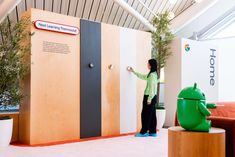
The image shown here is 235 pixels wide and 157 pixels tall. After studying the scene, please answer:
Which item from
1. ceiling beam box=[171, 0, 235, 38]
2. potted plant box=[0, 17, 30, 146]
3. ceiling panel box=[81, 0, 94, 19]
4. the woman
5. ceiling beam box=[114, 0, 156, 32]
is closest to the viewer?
potted plant box=[0, 17, 30, 146]

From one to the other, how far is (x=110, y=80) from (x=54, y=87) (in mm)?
1294

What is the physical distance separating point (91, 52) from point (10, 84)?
1687 mm

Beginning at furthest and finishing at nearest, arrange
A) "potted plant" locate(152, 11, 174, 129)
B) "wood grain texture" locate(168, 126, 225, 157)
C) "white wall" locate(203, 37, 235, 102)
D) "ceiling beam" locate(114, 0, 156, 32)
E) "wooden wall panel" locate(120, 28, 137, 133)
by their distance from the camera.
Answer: "white wall" locate(203, 37, 235, 102), "ceiling beam" locate(114, 0, 156, 32), "potted plant" locate(152, 11, 174, 129), "wooden wall panel" locate(120, 28, 137, 133), "wood grain texture" locate(168, 126, 225, 157)

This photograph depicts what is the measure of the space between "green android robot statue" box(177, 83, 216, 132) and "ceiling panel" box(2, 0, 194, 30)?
20.9 feet

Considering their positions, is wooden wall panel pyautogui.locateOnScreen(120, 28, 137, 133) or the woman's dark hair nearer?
the woman's dark hair

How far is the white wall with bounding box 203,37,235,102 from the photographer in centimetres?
998

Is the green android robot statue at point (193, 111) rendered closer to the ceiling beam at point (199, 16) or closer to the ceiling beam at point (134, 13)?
the ceiling beam at point (134, 13)

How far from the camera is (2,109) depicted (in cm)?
519

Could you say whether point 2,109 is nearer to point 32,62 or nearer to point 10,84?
point 10,84

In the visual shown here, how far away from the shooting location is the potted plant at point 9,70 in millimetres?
4707

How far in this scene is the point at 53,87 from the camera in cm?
527

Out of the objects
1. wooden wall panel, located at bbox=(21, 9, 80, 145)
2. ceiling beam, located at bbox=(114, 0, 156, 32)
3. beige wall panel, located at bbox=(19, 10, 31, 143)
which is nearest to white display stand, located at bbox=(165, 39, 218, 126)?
ceiling beam, located at bbox=(114, 0, 156, 32)

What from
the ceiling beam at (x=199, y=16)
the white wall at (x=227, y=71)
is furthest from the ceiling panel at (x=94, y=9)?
the white wall at (x=227, y=71)

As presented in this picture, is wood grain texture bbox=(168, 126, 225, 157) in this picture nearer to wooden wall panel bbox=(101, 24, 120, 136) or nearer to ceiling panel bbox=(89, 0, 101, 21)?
wooden wall panel bbox=(101, 24, 120, 136)
